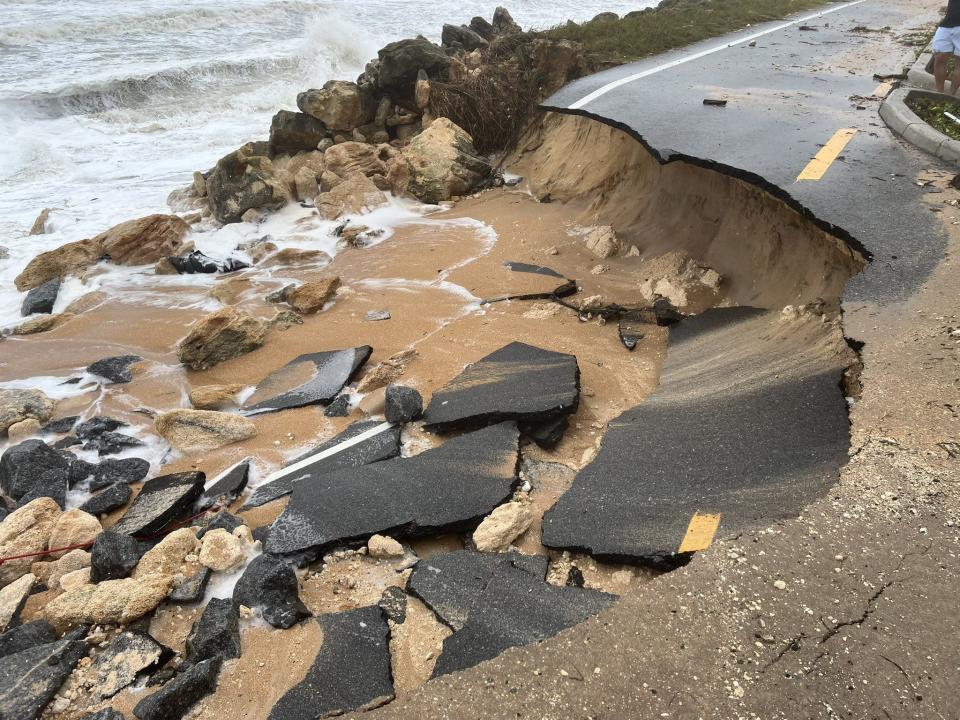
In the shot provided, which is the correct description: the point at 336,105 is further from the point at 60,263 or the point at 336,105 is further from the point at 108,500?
the point at 108,500

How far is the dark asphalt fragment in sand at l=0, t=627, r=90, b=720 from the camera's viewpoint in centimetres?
265

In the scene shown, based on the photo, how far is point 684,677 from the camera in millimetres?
2000

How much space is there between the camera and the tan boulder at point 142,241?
8227mm

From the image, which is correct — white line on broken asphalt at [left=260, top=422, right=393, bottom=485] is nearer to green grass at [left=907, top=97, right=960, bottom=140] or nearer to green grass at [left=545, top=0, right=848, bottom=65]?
green grass at [left=907, top=97, right=960, bottom=140]

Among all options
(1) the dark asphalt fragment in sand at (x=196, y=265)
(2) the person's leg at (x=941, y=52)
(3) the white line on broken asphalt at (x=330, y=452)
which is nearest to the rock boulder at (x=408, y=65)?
(1) the dark asphalt fragment in sand at (x=196, y=265)

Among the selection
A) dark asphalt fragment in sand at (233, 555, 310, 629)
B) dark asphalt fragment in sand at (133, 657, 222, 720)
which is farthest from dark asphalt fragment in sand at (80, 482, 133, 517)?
dark asphalt fragment in sand at (133, 657, 222, 720)

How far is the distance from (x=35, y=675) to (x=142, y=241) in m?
6.70

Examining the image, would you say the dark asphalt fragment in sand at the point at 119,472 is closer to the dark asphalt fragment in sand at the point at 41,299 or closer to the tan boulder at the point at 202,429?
the tan boulder at the point at 202,429

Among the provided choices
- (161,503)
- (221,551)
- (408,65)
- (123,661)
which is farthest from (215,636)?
(408,65)

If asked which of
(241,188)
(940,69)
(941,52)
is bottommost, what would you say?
(241,188)

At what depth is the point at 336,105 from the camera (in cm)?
1080

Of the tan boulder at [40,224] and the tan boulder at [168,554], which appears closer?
the tan boulder at [168,554]

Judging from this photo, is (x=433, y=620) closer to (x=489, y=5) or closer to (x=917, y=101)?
(x=917, y=101)

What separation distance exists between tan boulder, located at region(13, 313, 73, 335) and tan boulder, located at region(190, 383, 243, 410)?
2.87 m
